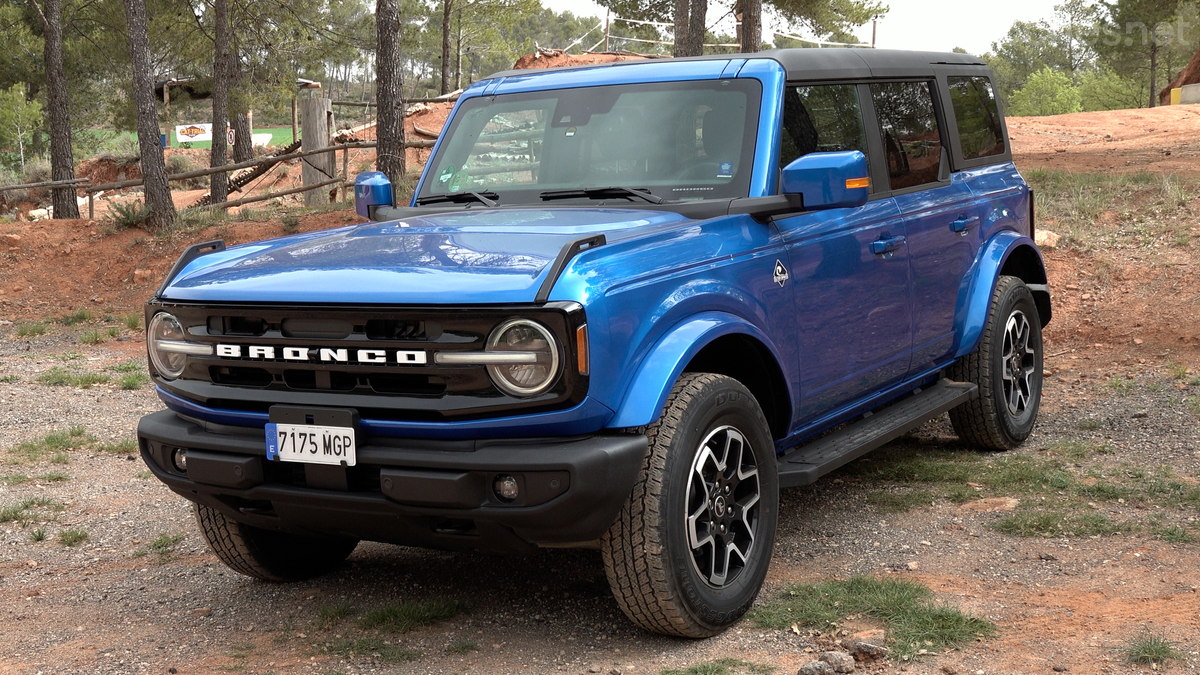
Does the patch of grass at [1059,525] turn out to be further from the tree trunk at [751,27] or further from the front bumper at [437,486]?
the tree trunk at [751,27]

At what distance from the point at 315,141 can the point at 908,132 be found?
15933mm

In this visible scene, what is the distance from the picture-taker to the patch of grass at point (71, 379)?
913 centimetres

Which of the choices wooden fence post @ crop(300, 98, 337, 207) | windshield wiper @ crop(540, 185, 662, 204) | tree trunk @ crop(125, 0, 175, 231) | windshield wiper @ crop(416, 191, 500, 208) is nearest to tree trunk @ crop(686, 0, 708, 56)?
wooden fence post @ crop(300, 98, 337, 207)

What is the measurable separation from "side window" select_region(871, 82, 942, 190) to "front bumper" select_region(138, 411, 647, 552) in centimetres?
253

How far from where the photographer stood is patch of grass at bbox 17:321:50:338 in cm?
1255

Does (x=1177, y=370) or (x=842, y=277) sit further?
(x=1177, y=370)

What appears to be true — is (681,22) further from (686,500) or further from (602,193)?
(686,500)

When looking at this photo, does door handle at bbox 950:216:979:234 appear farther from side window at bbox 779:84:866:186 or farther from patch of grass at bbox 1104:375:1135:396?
patch of grass at bbox 1104:375:1135:396

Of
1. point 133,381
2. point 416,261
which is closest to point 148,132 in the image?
point 133,381

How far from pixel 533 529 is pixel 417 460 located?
0.40 metres

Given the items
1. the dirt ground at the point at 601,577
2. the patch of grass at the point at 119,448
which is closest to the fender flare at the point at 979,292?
the dirt ground at the point at 601,577

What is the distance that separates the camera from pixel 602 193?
4.45 m

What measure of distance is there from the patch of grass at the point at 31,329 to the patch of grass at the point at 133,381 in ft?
12.4

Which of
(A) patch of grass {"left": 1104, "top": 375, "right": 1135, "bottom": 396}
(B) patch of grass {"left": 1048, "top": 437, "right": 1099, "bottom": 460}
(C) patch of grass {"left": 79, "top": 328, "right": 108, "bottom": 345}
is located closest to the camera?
(B) patch of grass {"left": 1048, "top": 437, "right": 1099, "bottom": 460}
